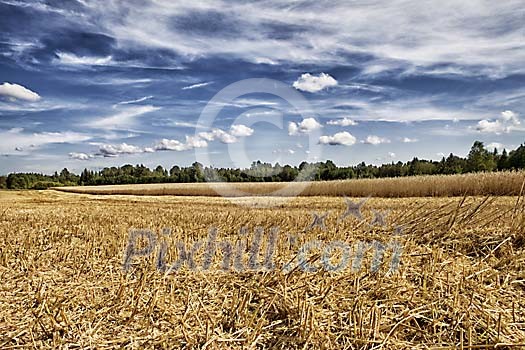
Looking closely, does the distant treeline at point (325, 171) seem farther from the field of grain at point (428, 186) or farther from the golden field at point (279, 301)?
the golden field at point (279, 301)

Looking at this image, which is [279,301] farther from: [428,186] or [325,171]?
[325,171]

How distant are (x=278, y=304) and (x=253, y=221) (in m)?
4.13

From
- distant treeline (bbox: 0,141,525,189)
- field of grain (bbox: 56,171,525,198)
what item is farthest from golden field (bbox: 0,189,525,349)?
distant treeline (bbox: 0,141,525,189)

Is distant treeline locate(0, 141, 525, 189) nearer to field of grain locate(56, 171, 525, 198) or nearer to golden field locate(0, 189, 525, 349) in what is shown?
field of grain locate(56, 171, 525, 198)

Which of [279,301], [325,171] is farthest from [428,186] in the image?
[325,171]

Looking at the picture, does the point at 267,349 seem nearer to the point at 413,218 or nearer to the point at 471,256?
the point at 471,256

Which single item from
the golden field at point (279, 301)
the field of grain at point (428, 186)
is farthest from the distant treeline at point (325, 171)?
the golden field at point (279, 301)

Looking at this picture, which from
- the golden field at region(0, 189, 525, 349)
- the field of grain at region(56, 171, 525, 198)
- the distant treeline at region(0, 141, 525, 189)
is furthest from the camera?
the distant treeline at region(0, 141, 525, 189)

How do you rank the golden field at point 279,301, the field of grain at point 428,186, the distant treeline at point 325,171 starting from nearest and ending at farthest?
the golden field at point 279,301, the field of grain at point 428,186, the distant treeline at point 325,171

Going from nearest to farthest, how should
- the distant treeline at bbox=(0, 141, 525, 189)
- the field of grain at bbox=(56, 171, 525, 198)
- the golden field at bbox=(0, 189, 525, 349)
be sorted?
the golden field at bbox=(0, 189, 525, 349), the field of grain at bbox=(56, 171, 525, 198), the distant treeline at bbox=(0, 141, 525, 189)

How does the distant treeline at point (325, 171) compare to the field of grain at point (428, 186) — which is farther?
the distant treeline at point (325, 171)

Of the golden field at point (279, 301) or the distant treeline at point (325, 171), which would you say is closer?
the golden field at point (279, 301)

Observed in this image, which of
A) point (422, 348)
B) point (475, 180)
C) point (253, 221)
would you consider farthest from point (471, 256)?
point (475, 180)

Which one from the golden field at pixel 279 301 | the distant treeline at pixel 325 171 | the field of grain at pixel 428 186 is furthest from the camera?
the distant treeline at pixel 325 171
